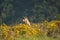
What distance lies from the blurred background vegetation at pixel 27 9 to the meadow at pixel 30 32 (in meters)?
15.0

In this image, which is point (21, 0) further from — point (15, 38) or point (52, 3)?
point (15, 38)

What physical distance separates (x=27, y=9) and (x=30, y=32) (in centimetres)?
1771

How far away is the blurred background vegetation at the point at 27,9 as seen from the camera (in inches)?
1067

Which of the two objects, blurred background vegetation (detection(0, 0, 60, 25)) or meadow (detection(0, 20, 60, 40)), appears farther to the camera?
blurred background vegetation (detection(0, 0, 60, 25))

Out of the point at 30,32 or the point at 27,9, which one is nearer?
the point at 30,32

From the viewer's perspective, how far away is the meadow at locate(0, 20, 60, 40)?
9656mm

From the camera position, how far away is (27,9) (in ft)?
92.5

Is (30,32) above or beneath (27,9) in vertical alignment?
above

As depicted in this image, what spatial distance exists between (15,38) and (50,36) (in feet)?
5.73

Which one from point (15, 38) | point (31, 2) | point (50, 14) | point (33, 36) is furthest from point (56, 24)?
point (31, 2)

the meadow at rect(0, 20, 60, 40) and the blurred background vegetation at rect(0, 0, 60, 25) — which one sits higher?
the meadow at rect(0, 20, 60, 40)

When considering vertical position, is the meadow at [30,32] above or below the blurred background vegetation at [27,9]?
above

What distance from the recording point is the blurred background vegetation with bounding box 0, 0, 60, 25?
27.1 metres

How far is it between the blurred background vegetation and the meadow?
49.3 ft
